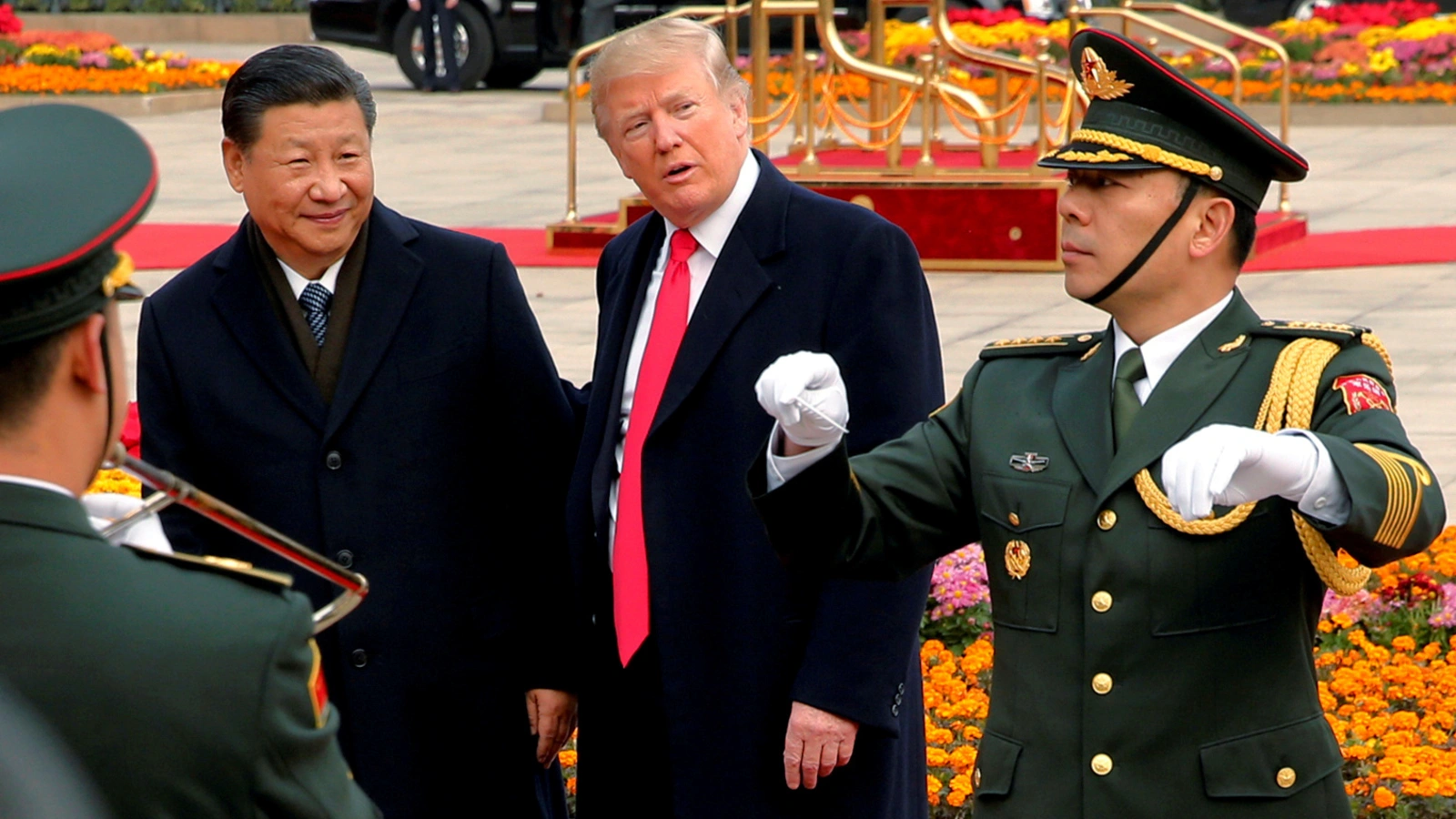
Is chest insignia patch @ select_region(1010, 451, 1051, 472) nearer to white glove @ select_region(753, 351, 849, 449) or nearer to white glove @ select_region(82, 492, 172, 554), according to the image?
white glove @ select_region(753, 351, 849, 449)

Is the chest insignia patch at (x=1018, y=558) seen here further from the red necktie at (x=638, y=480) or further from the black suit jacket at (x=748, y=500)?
the red necktie at (x=638, y=480)

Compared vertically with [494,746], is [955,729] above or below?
below

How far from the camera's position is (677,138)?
3230 millimetres

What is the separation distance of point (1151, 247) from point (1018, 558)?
1.45 ft

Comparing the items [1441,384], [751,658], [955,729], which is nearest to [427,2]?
[1441,384]

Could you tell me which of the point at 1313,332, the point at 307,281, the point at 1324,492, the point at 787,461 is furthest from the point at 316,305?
the point at 1324,492

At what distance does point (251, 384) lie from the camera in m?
3.27

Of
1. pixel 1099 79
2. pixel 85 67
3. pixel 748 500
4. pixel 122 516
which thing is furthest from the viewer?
pixel 85 67

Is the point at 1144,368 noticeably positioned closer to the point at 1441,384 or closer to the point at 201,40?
the point at 1441,384

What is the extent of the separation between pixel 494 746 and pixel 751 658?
50 centimetres

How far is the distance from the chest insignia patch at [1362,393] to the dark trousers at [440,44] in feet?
60.3

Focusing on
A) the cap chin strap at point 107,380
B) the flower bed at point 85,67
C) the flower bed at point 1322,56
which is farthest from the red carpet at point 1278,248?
the cap chin strap at point 107,380

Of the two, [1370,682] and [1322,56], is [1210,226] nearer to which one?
[1370,682]

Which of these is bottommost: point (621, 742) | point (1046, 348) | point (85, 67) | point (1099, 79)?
point (85, 67)
